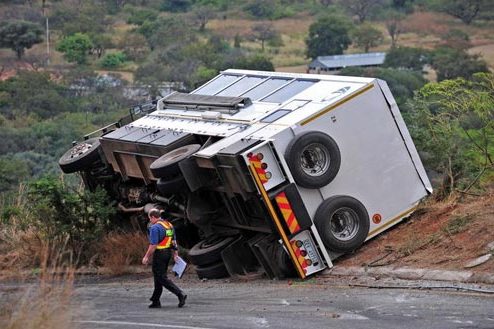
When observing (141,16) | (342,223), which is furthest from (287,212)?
(141,16)

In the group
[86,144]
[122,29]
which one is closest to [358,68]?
[122,29]

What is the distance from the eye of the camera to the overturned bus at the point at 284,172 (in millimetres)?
13289

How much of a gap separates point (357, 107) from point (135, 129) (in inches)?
138

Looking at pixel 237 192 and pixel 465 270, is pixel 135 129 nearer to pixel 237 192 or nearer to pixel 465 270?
pixel 237 192

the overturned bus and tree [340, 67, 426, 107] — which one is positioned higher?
the overturned bus

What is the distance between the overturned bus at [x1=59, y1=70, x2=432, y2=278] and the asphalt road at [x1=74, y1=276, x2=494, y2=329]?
61 centimetres

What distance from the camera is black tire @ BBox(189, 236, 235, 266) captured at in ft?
→ 46.8

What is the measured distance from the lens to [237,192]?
13.4 meters

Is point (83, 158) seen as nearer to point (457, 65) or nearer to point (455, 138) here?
point (455, 138)

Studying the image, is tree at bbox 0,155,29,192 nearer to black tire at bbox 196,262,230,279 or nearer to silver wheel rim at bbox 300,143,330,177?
black tire at bbox 196,262,230,279

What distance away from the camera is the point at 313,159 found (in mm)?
13695

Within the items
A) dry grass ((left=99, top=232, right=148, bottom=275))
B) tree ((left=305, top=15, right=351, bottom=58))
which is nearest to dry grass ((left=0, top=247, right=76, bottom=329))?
dry grass ((left=99, top=232, right=148, bottom=275))

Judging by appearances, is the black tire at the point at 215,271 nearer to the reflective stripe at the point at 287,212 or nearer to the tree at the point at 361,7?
the reflective stripe at the point at 287,212

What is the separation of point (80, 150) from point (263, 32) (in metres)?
55.0
